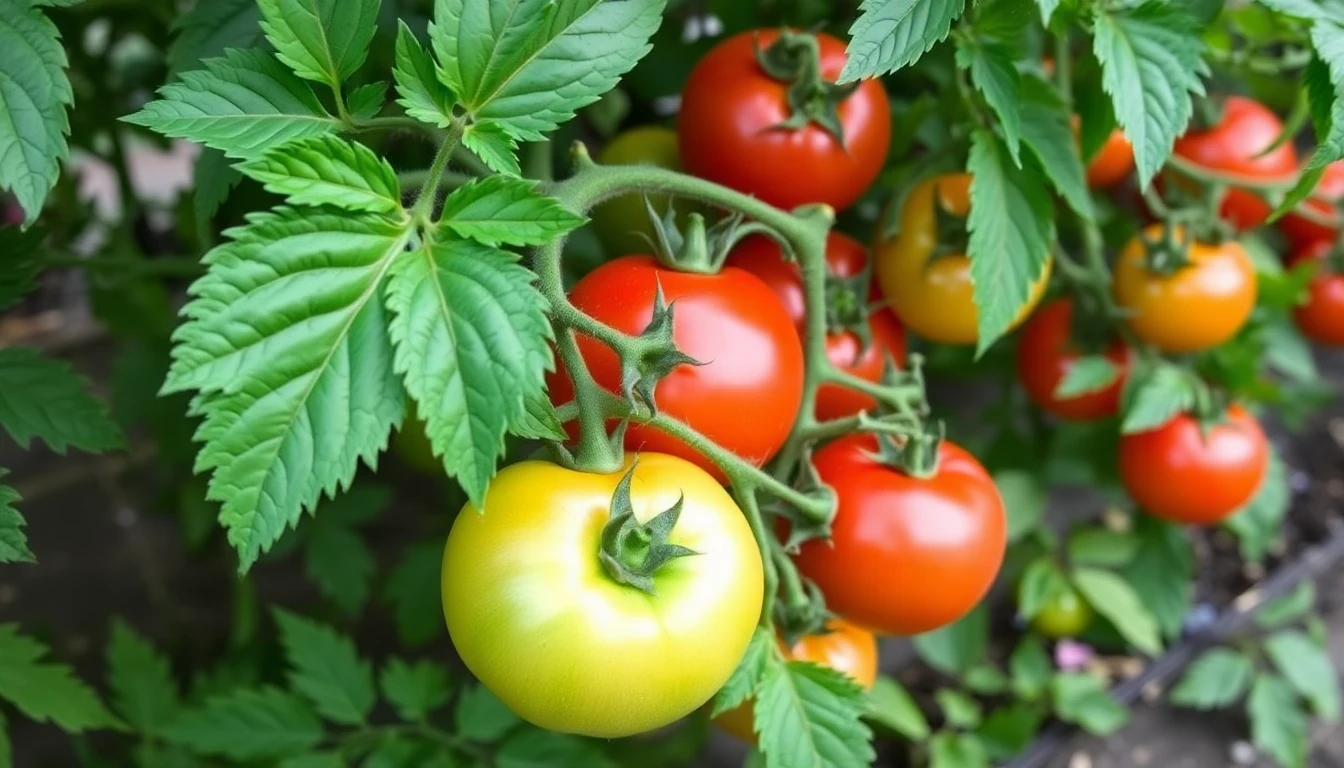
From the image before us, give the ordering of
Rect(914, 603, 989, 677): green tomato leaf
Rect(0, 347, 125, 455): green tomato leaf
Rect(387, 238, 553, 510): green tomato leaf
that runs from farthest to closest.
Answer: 1. Rect(914, 603, 989, 677): green tomato leaf
2. Rect(0, 347, 125, 455): green tomato leaf
3. Rect(387, 238, 553, 510): green tomato leaf

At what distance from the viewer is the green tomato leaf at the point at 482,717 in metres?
0.77

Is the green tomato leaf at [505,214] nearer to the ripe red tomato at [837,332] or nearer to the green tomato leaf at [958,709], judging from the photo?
the ripe red tomato at [837,332]

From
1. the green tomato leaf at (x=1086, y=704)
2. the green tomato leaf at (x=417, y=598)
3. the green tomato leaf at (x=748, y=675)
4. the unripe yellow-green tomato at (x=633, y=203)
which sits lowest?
the green tomato leaf at (x=1086, y=704)

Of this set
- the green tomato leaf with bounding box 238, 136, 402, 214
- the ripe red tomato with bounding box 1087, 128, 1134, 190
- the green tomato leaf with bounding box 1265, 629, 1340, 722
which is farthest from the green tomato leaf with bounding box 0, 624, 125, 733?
the green tomato leaf with bounding box 1265, 629, 1340, 722

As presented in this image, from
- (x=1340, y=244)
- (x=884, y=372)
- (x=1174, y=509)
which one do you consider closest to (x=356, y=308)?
(x=884, y=372)

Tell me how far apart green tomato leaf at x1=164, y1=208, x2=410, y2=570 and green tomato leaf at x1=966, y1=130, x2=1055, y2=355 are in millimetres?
367

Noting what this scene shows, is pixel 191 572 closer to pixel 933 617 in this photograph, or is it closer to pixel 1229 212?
pixel 933 617

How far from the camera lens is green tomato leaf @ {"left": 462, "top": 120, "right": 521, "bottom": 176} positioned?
0.44 meters

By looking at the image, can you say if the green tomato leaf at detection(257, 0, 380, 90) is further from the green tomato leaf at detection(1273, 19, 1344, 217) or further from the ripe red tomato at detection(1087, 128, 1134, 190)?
the ripe red tomato at detection(1087, 128, 1134, 190)

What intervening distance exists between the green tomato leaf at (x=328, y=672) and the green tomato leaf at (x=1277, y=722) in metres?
1.11

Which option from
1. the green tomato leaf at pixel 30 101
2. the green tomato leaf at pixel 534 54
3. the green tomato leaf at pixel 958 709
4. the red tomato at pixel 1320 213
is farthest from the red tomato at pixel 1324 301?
the green tomato leaf at pixel 30 101

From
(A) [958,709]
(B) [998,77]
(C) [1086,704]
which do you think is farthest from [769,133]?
(C) [1086,704]

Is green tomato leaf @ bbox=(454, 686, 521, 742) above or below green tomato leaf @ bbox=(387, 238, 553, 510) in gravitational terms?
below

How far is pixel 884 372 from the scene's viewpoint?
639 millimetres
